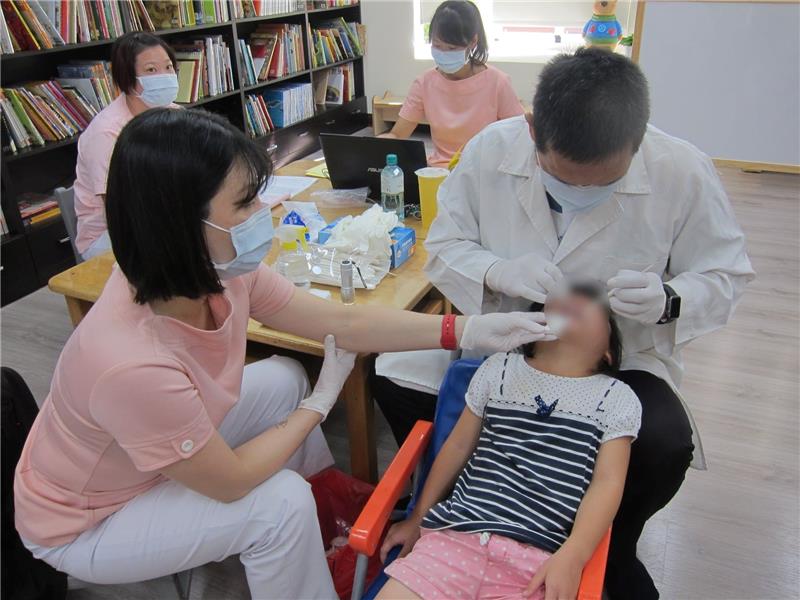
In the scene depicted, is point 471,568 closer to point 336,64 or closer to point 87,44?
point 87,44

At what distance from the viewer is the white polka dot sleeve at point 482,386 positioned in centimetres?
143

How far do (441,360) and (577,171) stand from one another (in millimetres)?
679

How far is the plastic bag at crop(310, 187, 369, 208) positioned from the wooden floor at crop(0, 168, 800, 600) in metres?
0.79

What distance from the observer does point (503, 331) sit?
4.78 feet

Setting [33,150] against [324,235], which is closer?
[324,235]

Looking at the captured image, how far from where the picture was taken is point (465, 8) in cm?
272

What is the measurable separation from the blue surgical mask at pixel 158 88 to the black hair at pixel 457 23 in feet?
3.82

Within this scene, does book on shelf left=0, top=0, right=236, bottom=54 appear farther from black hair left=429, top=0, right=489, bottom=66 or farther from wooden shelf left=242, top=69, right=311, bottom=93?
black hair left=429, top=0, right=489, bottom=66

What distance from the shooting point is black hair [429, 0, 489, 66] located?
2706 millimetres

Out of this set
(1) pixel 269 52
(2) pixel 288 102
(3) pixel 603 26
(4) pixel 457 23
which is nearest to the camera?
(4) pixel 457 23

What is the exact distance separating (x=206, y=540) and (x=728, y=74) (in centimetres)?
461

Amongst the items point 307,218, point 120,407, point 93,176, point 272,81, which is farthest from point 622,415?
point 272,81

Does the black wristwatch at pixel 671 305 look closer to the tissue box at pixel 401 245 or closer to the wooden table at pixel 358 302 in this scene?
the wooden table at pixel 358 302

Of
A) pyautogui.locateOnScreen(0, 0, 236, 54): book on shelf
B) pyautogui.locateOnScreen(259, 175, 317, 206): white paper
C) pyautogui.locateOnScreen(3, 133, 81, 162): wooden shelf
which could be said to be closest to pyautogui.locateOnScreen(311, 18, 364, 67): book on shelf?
pyautogui.locateOnScreen(0, 0, 236, 54): book on shelf
